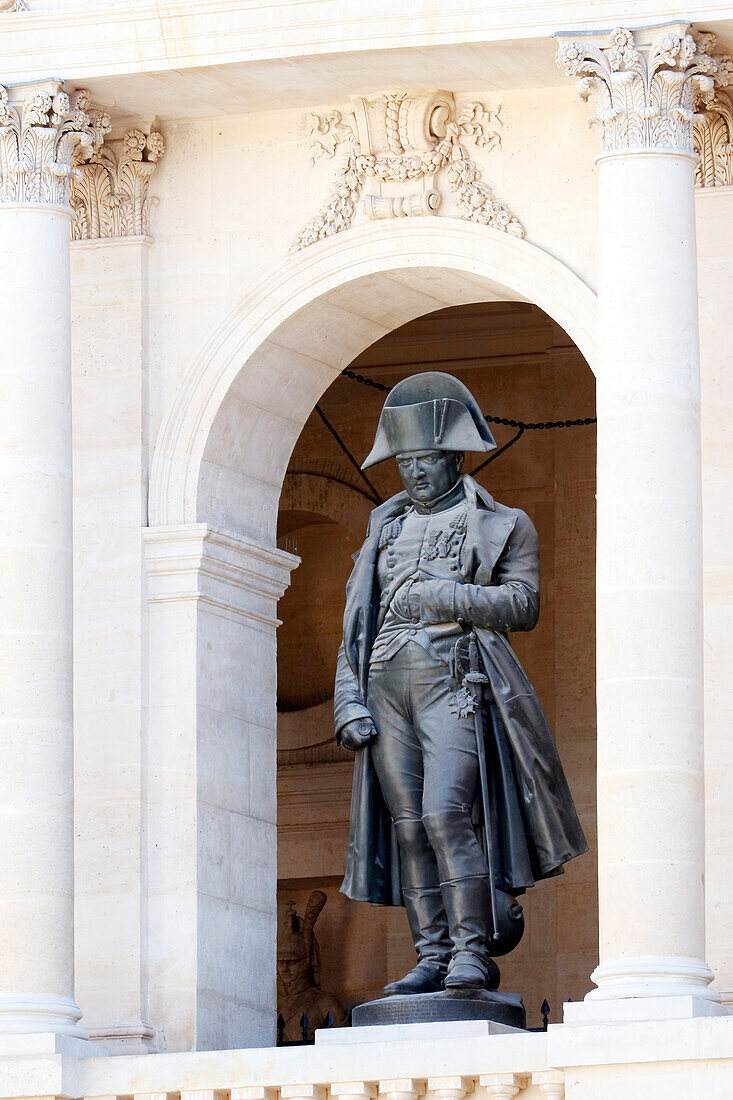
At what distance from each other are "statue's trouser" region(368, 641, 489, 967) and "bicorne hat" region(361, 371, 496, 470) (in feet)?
3.42

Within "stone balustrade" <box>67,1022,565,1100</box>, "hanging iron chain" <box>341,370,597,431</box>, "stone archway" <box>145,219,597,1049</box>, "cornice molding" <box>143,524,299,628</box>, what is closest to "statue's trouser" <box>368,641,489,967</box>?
"stone balustrade" <box>67,1022,565,1100</box>

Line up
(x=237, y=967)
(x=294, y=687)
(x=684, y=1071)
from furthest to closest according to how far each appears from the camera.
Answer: (x=294, y=687) → (x=237, y=967) → (x=684, y=1071)

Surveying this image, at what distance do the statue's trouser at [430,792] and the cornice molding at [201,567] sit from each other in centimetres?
120

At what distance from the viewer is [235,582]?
1866 centimetres

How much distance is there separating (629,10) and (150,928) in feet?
17.7

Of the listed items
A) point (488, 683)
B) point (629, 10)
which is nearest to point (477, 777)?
point (488, 683)

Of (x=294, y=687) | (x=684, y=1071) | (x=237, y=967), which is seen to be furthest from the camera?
(x=294, y=687)

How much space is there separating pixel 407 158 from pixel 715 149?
169cm

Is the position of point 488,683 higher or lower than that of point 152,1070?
higher

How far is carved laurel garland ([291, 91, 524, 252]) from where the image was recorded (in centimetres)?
1817

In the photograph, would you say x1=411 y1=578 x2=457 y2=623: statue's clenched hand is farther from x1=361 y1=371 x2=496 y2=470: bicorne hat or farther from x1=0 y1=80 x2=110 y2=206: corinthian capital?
x1=0 y1=80 x2=110 y2=206: corinthian capital

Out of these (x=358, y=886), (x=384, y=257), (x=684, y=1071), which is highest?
(x=384, y=257)

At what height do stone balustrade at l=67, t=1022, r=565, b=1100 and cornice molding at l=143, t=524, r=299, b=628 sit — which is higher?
cornice molding at l=143, t=524, r=299, b=628

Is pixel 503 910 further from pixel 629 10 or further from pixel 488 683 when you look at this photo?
pixel 629 10
